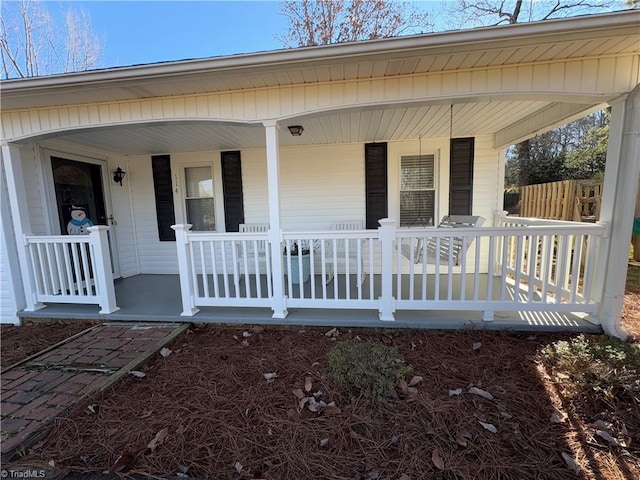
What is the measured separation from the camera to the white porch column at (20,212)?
3365 millimetres

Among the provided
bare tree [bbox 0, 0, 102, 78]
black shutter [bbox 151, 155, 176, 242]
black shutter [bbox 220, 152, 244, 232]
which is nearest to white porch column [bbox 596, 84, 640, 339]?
black shutter [bbox 220, 152, 244, 232]

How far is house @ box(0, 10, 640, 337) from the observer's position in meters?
2.47

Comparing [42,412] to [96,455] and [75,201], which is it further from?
[75,201]

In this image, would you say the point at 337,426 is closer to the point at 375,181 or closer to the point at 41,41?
the point at 375,181

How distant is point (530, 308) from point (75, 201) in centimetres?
615

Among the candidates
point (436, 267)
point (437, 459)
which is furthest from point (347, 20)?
point (437, 459)

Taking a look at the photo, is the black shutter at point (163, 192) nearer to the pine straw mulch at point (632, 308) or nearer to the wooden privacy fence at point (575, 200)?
the pine straw mulch at point (632, 308)

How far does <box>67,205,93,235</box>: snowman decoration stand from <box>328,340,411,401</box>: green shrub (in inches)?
166

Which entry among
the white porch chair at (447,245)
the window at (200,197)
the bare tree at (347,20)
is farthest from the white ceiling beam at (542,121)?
the bare tree at (347,20)

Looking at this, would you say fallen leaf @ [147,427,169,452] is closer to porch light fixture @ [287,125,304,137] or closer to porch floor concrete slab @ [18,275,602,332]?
porch floor concrete slab @ [18,275,602,332]

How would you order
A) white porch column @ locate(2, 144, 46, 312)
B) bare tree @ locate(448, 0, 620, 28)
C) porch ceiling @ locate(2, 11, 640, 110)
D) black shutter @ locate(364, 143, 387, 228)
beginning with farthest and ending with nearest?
bare tree @ locate(448, 0, 620, 28), black shutter @ locate(364, 143, 387, 228), white porch column @ locate(2, 144, 46, 312), porch ceiling @ locate(2, 11, 640, 110)

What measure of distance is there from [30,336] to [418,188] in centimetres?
542

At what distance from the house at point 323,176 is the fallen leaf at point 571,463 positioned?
1.49 meters

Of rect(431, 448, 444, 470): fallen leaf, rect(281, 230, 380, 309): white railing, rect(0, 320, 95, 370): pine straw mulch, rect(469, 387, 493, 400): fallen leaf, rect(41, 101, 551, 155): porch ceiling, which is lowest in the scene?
rect(0, 320, 95, 370): pine straw mulch
